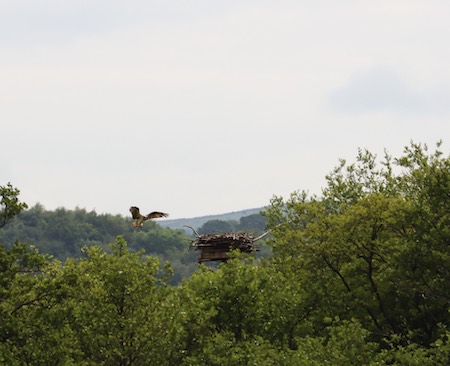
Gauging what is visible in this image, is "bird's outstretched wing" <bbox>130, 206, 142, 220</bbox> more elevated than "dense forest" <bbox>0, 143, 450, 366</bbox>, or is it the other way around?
"bird's outstretched wing" <bbox>130, 206, 142, 220</bbox>

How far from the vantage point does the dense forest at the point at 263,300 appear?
105ft

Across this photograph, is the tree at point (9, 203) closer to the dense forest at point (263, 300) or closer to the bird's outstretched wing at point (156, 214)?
the dense forest at point (263, 300)

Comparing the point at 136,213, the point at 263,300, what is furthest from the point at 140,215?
the point at 263,300

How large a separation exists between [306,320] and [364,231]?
4.35m

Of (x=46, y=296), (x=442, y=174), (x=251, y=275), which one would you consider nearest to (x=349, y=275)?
(x=251, y=275)

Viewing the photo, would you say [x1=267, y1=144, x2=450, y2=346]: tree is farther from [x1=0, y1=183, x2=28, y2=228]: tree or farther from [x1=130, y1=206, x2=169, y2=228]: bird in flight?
[x1=0, y1=183, x2=28, y2=228]: tree

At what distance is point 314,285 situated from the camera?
40.4 metres

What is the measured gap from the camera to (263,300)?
1543 inches

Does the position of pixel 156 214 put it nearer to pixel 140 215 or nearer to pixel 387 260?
pixel 140 215

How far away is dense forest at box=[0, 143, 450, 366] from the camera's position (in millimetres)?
32094

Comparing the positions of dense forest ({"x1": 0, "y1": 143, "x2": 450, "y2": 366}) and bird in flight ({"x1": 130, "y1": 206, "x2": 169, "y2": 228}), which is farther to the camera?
bird in flight ({"x1": 130, "y1": 206, "x2": 169, "y2": 228})

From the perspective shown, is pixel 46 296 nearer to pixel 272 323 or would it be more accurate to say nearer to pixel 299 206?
pixel 272 323

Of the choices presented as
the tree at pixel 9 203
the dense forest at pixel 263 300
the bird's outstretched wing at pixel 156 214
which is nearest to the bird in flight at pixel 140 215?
the bird's outstretched wing at pixel 156 214

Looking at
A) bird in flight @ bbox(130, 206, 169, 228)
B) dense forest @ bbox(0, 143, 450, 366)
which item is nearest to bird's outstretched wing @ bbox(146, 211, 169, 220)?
bird in flight @ bbox(130, 206, 169, 228)
